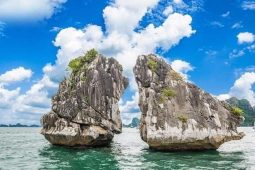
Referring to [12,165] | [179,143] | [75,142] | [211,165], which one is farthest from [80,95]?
[211,165]

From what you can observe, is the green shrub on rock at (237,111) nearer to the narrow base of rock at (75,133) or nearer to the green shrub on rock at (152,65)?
the green shrub on rock at (152,65)

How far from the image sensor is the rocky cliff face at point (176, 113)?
3284 centimetres

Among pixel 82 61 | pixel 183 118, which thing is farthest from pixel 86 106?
pixel 183 118

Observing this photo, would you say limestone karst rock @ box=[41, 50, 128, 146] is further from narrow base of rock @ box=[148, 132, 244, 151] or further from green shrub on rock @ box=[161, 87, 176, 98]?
green shrub on rock @ box=[161, 87, 176, 98]

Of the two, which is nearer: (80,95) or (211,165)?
(211,165)

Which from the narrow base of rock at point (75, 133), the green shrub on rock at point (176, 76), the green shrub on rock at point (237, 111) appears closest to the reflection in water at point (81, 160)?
the narrow base of rock at point (75, 133)

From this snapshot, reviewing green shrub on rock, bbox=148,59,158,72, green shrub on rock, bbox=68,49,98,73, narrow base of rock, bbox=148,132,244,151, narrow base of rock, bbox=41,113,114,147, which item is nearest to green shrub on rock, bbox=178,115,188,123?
narrow base of rock, bbox=148,132,244,151

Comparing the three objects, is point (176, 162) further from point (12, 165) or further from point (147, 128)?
point (12, 165)

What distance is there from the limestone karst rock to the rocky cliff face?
5.71m

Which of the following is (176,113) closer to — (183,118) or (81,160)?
(183,118)

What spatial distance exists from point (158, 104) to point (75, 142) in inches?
384

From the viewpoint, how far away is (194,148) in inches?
1334

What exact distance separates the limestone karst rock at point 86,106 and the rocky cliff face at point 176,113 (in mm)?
5711

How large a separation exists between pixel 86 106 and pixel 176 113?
10.3 m
